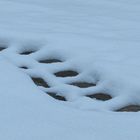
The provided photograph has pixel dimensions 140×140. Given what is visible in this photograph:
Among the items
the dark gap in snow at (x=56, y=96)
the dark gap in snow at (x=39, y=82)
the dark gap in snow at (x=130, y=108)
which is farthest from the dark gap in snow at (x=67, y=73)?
the dark gap in snow at (x=130, y=108)

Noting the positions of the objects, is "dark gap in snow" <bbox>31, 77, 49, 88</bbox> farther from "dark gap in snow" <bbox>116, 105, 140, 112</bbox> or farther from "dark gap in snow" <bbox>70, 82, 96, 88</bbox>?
"dark gap in snow" <bbox>116, 105, 140, 112</bbox>

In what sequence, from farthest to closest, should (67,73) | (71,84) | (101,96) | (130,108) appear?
1. (67,73)
2. (71,84)
3. (101,96)
4. (130,108)

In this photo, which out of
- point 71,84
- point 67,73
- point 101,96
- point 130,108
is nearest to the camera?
point 130,108

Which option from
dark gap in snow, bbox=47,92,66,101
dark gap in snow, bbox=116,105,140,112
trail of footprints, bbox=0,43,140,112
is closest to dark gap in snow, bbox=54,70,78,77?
trail of footprints, bbox=0,43,140,112

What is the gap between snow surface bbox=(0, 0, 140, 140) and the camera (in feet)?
5.65

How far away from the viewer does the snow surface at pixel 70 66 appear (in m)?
1.72

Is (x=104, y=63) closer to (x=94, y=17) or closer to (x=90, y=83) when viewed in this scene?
(x=90, y=83)

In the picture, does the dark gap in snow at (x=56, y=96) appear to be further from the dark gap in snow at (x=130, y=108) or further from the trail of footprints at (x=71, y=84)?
the dark gap in snow at (x=130, y=108)

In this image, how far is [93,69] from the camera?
7.55 feet

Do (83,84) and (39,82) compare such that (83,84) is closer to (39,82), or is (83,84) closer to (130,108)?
(39,82)

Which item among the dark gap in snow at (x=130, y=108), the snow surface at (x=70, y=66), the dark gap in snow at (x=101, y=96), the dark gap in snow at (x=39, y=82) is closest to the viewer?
the snow surface at (x=70, y=66)

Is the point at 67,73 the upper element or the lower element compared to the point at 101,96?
upper

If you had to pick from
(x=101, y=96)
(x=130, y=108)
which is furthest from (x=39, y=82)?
(x=130, y=108)

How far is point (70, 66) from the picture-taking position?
2385mm
